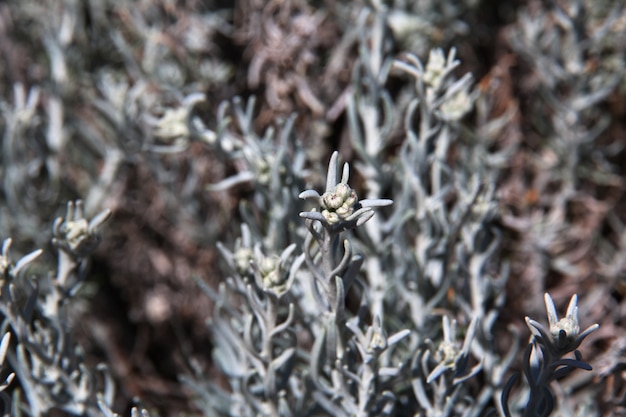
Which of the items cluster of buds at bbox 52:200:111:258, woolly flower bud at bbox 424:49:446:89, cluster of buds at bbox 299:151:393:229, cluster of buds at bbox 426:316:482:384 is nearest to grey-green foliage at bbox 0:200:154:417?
cluster of buds at bbox 52:200:111:258

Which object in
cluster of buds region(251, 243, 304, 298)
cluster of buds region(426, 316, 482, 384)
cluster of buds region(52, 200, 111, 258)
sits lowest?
cluster of buds region(426, 316, 482, 384)

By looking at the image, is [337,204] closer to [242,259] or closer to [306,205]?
[242,259]

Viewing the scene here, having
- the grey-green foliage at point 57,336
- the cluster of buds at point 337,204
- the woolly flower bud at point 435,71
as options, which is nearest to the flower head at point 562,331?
the cluster of buds at point 337,204

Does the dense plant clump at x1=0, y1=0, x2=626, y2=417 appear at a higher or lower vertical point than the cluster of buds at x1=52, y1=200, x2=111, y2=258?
lower

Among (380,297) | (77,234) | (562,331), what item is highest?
(77,234)

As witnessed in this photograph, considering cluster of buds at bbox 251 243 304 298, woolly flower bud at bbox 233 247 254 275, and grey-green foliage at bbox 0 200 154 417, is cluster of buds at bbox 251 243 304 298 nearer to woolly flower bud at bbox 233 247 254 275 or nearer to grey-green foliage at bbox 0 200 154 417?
woolly flower bud at bbox 233 247 254 275

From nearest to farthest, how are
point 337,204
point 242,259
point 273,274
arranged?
point 337,204, point 273,274, point 242,259

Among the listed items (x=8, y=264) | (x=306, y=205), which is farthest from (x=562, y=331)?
(x=8, y=264)

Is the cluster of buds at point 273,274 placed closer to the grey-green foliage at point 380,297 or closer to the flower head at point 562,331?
the grey-green foliage at point 380,297
